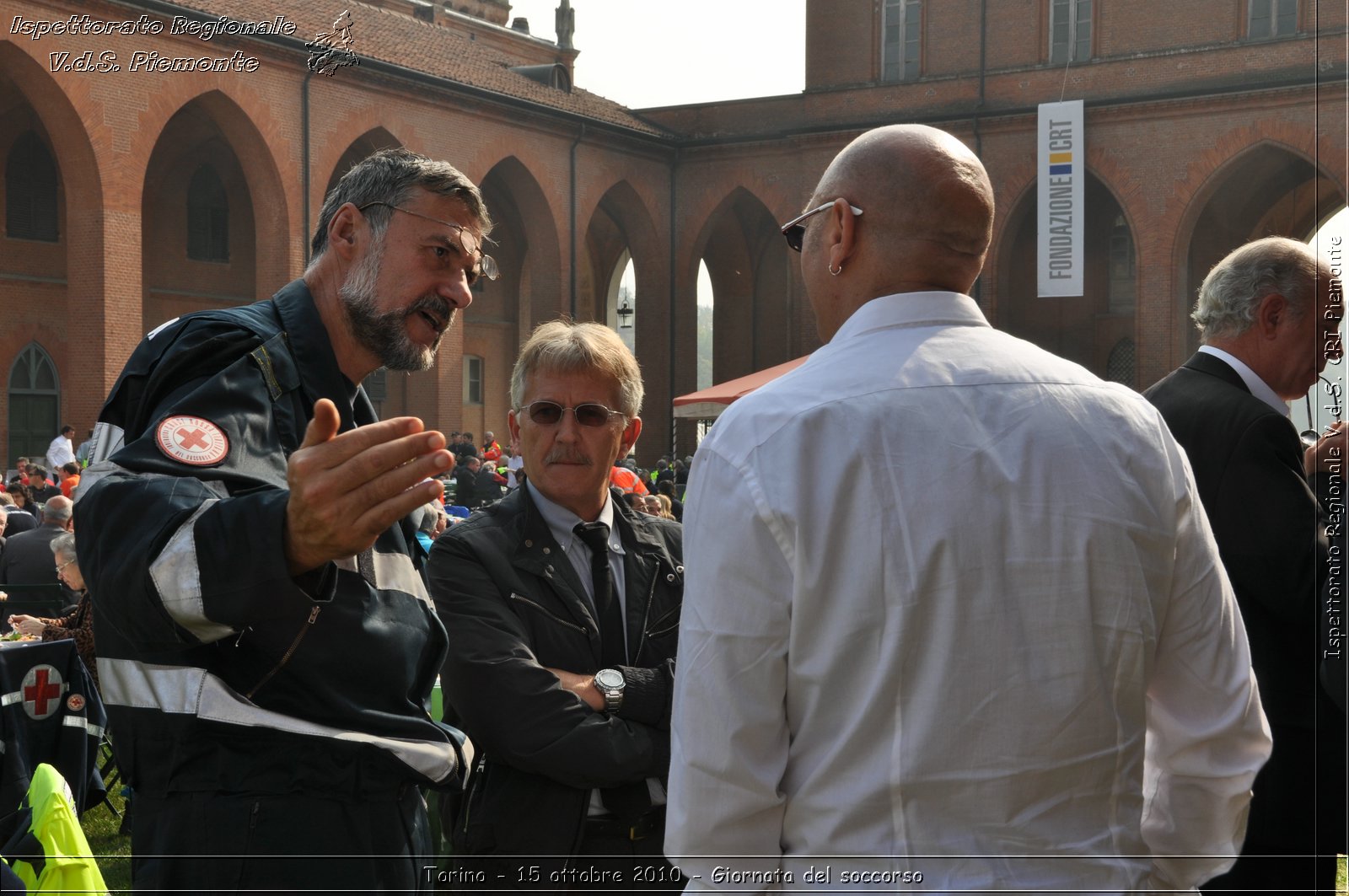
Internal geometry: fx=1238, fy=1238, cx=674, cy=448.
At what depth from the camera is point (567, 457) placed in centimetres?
282

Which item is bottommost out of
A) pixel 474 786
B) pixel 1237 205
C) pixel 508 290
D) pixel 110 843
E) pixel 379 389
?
pixel 110 843

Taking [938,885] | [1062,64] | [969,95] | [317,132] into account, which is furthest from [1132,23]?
[938,885]

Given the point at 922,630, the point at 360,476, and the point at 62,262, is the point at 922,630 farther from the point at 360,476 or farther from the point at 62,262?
the point at 62,262

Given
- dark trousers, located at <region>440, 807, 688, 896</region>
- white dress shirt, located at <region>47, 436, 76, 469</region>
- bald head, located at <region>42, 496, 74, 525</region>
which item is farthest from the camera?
white dress shirt, located at <region>47, 436, 76, 469</region>

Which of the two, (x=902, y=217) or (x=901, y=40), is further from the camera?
(x=901, y=40)

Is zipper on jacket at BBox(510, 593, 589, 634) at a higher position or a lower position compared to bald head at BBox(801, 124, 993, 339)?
lower

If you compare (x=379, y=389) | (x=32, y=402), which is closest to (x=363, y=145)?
(x=379, y=389)

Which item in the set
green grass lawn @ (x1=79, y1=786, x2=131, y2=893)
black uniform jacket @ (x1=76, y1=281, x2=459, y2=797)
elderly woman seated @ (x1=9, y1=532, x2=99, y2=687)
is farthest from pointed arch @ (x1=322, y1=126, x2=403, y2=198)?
black uniform jacket @ (x1=76, y1=281, x2=459, y2=797)

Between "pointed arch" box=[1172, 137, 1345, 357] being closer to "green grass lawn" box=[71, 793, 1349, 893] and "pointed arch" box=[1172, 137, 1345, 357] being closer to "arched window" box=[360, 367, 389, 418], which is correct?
"arched window" box=[360, 367, 389, 418]

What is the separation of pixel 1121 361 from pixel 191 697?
31.5 m

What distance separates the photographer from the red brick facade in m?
22.1

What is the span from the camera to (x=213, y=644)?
6.24ft

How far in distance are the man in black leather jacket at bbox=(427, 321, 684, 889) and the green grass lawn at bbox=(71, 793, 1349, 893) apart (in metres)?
3.27

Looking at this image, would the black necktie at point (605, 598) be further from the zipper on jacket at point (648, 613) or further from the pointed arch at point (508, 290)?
the pointed arch at point (508, 290)
